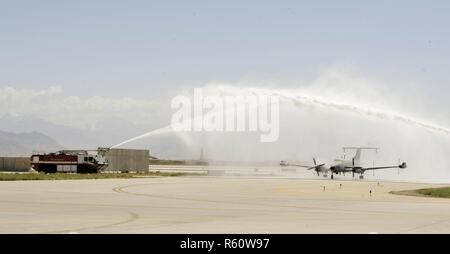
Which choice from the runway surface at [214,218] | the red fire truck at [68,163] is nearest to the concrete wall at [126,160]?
the red fire truck at [68,163]

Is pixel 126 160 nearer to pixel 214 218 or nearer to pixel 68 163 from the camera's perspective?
pixel 68 163

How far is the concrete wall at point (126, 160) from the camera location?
13512 centimetres

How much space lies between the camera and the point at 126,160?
13912 centimetres

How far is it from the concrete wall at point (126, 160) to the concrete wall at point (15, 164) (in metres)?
24.8

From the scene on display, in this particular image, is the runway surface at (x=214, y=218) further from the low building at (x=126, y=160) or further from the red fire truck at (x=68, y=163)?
the low building at (x=126, y=160)

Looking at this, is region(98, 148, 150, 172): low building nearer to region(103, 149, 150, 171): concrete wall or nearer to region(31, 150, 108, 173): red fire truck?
region(103, 149, 150, 171): concrete wall

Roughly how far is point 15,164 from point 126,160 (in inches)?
1206
